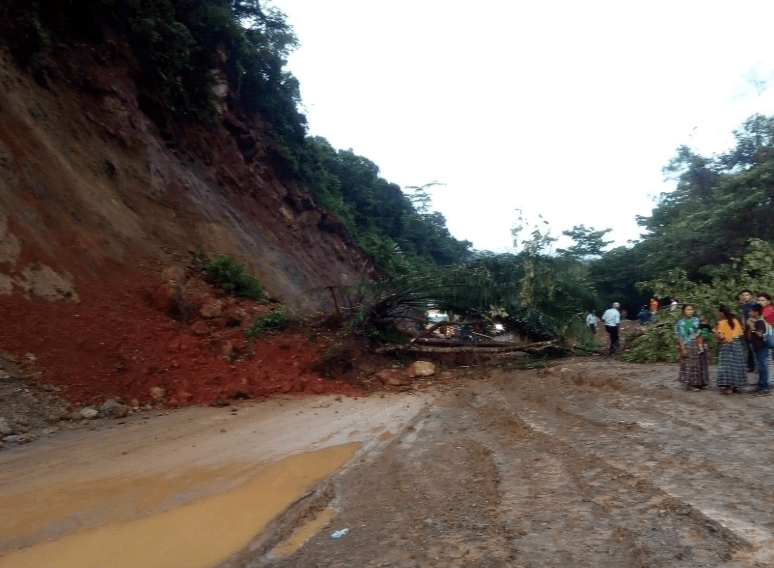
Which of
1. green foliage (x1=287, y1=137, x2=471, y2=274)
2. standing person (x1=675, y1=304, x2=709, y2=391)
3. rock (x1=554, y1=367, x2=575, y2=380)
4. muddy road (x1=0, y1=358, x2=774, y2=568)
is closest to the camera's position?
muddy road (x1=0, y1=358, x2=774, y2=568)

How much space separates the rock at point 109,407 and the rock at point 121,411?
4cm

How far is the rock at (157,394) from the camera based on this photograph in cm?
912

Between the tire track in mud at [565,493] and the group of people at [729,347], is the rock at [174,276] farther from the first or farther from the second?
the group of people at [729,347]

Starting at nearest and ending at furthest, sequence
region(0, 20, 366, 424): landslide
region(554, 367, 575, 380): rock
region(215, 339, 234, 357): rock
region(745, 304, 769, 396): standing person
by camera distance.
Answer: region(745, 304, 769, 396): standing person → region(0, 20, 366, 424): landslide → region(215, 339, 234, 357): rock → region(554, 367, 575, 380): rock

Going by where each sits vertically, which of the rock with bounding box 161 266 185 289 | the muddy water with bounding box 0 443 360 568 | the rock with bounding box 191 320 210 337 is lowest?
the muddy water with bounding box 0 443 360 568

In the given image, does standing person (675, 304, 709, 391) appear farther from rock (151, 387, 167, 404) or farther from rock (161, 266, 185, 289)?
rock (161, 266, 185, 289)

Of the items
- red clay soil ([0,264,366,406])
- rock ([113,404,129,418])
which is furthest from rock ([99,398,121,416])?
red clay soil ([0,264,366,406])

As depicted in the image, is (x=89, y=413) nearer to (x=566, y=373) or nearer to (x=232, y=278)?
(x=232, y=278)

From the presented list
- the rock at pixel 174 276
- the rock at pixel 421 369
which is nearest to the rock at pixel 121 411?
the rock at pixel 174 276

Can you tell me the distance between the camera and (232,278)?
527 inches

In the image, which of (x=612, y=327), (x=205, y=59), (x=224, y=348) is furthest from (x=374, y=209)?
(x=224, y=348)

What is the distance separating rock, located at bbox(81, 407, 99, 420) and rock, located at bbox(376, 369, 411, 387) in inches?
207

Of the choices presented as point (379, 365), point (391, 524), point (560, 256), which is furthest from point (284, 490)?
point (560, 256)

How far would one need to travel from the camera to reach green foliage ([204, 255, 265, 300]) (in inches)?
524
